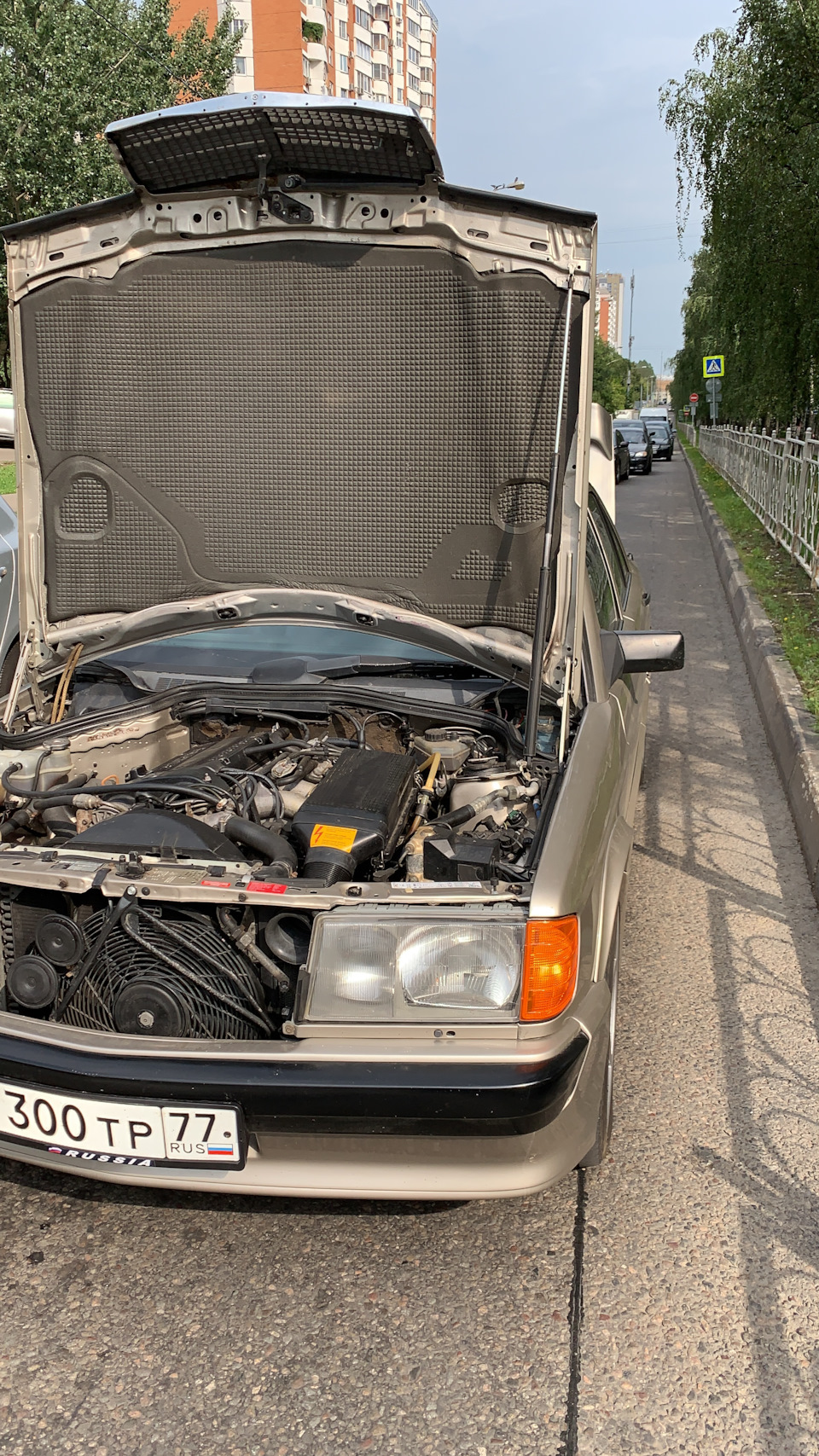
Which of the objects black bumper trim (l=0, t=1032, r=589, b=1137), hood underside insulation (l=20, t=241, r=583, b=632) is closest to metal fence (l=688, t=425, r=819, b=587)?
hood underside insulation (l=20, t=241, r=583, b=632)

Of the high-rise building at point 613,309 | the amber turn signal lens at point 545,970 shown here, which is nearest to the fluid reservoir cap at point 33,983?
the amber turn signal lens at point 545,970

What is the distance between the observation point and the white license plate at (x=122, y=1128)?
241 centimetres

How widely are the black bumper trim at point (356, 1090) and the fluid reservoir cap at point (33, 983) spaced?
28 centimetres

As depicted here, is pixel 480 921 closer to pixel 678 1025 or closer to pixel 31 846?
pixel 31 846

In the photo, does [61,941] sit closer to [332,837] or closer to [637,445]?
[332,837]

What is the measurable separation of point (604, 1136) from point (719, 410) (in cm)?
4374

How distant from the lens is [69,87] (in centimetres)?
2122

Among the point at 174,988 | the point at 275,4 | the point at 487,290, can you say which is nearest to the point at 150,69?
the point at 487,290

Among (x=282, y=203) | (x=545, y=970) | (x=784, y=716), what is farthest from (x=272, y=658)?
(x=784, y=716)

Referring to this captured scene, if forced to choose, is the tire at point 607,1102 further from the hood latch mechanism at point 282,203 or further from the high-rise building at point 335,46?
the high-rise building at point 335,46

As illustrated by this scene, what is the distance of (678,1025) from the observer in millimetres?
3760

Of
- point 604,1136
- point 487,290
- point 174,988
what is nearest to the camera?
point 174,988

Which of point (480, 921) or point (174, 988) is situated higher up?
point (480, 921)

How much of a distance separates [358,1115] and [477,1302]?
0.61m
